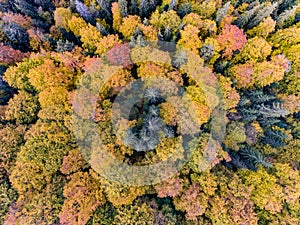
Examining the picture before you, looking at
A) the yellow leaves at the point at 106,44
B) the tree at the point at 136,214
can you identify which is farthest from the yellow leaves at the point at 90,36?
the tree at the point at 136,214

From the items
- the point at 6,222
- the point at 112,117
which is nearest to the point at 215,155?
the point at 112,117

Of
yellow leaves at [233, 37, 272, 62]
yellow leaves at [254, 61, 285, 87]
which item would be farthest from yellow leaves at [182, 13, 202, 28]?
yellow leaves at [254, 61, 285, 87]

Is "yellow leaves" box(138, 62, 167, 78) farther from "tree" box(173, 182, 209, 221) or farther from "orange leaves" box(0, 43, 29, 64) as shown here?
"orange leaves" box(0, 43, 29, 64)

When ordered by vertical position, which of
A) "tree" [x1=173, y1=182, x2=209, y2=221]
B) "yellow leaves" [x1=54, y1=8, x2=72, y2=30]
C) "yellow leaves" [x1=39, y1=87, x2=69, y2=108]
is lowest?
"tree" [x1=173, y1=182, x2=209, y2=221]

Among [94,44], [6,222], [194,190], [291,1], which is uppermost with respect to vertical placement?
[291,1]

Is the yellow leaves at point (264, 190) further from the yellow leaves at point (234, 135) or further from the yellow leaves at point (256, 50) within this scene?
the yellow leaves at point (256, 50)

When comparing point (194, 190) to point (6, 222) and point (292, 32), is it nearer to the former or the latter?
point (6, 222)
